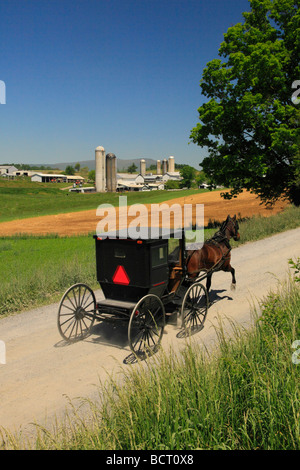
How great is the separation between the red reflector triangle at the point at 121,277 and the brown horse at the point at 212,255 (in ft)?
6.39

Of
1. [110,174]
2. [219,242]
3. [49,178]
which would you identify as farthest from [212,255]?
[49,178]

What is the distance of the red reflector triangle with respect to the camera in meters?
7.70

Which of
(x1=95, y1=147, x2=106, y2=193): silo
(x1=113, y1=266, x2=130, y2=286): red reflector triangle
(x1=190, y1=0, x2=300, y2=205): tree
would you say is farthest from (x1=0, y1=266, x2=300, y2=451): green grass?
(x1=95, y1=147, x2=106, y2=193): silo

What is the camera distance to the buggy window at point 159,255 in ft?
25.1

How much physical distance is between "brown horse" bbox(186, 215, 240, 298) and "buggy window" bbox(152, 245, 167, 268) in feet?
4.15

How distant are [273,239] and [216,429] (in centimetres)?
1679

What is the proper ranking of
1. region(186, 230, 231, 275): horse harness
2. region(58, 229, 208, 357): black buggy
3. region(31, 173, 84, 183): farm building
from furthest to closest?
region(31, 173, 84, 183): farm building, region(186, 230, 231, 275): horse harness, region(58, 229, 208, 357): black buggy

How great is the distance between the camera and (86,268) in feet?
43.6

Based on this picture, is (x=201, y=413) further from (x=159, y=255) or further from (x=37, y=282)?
(x=37, y=282)

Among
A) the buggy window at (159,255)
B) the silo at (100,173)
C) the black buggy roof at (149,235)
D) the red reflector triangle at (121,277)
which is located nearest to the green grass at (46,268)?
the red reflector triangle at (121,277)

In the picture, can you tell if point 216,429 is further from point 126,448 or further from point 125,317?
point 125,317

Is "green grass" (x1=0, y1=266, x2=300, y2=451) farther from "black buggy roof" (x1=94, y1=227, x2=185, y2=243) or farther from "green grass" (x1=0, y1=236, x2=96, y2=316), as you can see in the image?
"green grass" (x1=0, y1=236, x2=96, y2=316)

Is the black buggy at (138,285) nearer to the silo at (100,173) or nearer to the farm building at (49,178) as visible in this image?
the silo at (100,173)
